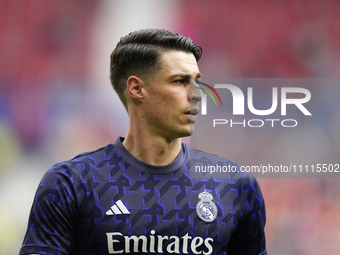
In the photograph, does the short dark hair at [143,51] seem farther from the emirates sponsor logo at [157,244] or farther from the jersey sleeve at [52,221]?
the emirates sponsor logo at [157,244]

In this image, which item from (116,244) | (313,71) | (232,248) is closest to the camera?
(116,244)

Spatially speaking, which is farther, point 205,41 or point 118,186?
point 205,41

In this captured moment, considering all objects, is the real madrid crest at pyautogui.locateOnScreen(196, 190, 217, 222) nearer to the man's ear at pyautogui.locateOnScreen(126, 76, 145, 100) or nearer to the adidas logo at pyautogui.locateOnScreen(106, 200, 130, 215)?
the adidas logo at pyautogui.locateOnScreen(106, 200, 130, 215)

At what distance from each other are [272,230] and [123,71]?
3.15 meters

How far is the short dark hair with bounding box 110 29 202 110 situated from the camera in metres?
2.06

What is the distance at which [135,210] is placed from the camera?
6.32ft

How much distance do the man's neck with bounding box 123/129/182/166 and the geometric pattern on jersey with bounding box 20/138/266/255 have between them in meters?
0.04

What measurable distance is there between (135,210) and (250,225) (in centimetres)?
63

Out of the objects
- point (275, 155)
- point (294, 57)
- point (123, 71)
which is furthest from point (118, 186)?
point (294, 57)

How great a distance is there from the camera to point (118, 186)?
1.98m

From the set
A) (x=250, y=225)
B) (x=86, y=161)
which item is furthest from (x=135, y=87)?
(x=250, y=225)

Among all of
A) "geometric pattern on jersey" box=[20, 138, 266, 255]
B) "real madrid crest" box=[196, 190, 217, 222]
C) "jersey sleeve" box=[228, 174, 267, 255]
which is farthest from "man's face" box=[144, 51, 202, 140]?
"jersey sleeve" box=[228, 174, 267, 255]

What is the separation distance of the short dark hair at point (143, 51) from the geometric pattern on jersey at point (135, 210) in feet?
1.27

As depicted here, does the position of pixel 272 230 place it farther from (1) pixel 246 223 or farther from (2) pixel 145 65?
(2) pixel 145 65
